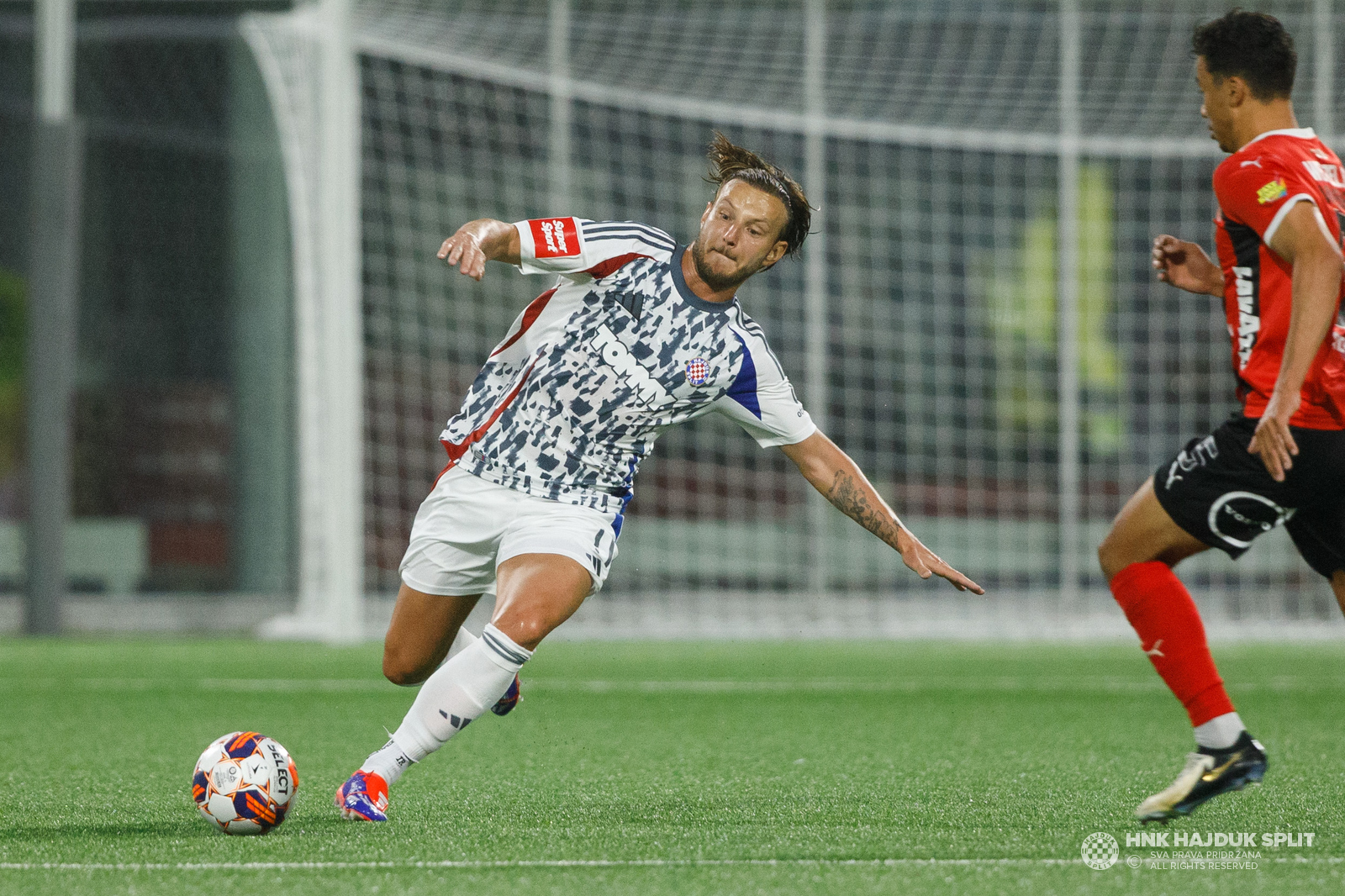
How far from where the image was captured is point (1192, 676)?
4066 mm

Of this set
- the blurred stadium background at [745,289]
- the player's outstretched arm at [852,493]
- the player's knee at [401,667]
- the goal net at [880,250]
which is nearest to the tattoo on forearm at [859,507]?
the player's outstretched arm at [852,493]

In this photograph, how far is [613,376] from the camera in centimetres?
441

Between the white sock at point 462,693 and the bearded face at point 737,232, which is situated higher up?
the bearded face at point 737,232

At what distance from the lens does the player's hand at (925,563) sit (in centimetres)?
421

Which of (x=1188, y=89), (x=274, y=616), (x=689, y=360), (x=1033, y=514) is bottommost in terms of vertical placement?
(x=274, y=616)

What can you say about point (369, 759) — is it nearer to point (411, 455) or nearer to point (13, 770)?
point (13, 770)

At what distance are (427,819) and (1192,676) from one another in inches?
73.7

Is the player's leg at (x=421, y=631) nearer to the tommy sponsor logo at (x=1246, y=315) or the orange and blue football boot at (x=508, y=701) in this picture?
the orange and blue football boot at (x=508, y=701)

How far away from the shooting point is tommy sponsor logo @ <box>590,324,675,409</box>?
4406mm

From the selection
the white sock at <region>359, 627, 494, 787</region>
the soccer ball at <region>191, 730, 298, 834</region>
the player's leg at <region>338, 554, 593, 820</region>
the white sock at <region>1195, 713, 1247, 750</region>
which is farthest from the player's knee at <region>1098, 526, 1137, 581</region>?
the soccer ball at <region>191, 730, 298, 834</region>

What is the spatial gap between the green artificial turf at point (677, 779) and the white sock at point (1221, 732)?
19 cm

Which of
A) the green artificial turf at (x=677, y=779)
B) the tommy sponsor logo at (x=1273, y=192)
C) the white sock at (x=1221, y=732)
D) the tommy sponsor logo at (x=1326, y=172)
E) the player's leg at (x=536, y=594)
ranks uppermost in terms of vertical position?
the tommy sponsor logo at (x=1326, y=172)

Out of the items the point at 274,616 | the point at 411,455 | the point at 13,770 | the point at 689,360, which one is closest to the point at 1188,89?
the point at 411,455

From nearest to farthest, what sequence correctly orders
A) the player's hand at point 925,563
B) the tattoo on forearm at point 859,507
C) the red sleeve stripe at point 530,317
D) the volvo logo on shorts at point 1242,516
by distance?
the volvo logo on shorts at point 1242,516
the player's hand at point 925,563
the tattoo on forearm at point 859,507
the red sleeve stripe at point 530,317
